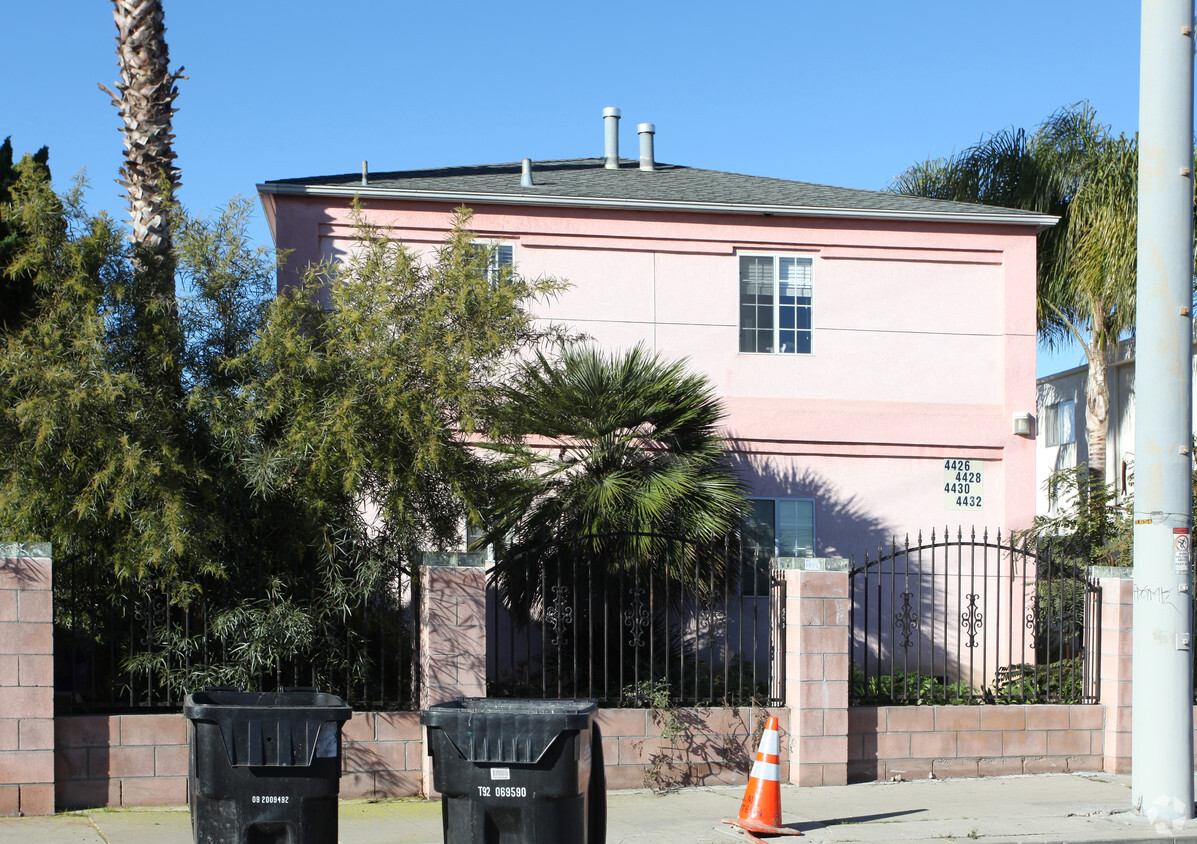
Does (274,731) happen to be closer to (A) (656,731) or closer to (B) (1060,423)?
(A) (656,731)

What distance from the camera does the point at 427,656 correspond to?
9.27m

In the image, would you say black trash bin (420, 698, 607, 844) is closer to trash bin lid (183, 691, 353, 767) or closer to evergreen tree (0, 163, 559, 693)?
trash bin lid (183, 691, 353, 767)

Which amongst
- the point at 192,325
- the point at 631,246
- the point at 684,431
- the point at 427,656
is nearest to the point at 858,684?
the point at 684,431

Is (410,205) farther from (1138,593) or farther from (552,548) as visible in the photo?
(1138,593)

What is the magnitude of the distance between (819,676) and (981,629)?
5.34 m

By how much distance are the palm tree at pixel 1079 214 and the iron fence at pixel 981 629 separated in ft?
14.1

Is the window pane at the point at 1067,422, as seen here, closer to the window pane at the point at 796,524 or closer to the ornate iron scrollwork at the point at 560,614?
the window pane at the point at 796,524

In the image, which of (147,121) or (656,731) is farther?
(147,121)

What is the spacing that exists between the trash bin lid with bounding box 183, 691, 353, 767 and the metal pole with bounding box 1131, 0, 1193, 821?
5981 millimetres

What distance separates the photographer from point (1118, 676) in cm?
1084

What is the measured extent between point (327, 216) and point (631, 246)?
146 inches

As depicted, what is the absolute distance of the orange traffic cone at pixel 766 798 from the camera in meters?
8.30

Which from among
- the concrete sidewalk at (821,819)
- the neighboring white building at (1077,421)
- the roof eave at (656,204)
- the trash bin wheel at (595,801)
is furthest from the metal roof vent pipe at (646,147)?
the trash bin wheel at (595,801)

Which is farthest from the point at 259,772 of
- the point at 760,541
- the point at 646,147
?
the point at 646,147
